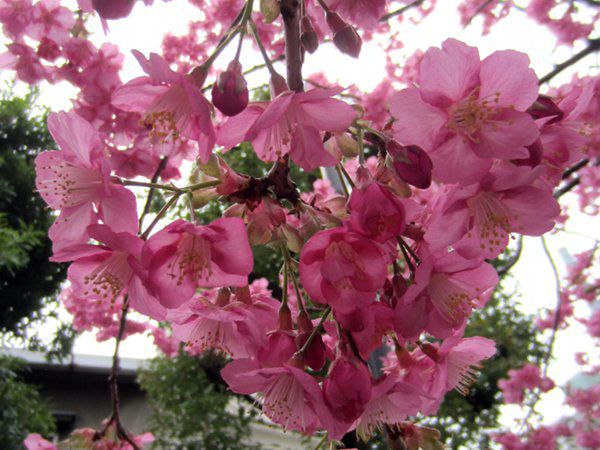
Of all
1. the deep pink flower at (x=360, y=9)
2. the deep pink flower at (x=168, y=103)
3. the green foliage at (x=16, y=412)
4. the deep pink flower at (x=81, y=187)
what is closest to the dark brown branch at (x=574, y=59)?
the deep pink flower at (x=360, y=9)

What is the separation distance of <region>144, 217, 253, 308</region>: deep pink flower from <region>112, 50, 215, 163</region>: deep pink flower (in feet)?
0.33

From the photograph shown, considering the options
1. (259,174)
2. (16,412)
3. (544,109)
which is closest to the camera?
(544,109)

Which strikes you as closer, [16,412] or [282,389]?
[282,389]

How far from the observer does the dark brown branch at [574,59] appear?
221 cm

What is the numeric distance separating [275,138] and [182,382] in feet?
17.5

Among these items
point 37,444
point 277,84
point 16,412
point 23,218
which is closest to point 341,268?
point 277,84

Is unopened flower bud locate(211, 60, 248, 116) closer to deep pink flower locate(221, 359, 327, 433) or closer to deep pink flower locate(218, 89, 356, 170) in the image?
deep pink flower locate(218, 89, 356, 170)

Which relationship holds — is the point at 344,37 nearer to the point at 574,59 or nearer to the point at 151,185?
the point at 151,185

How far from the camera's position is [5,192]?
545 centimetres

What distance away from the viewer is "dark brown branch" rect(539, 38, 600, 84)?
221 centimetres

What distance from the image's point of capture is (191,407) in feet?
17.3

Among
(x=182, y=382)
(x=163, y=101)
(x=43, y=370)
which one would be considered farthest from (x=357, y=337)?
(x=43, y=370)

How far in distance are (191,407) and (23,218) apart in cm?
276

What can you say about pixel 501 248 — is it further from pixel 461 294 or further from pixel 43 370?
pixel 43 370
